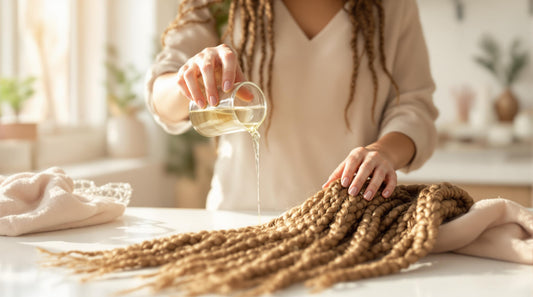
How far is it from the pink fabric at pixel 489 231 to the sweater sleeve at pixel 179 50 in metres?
0.75

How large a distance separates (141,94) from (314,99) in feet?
7.81

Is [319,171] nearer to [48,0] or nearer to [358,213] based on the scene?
[358,213]

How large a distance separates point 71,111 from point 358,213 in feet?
9.04

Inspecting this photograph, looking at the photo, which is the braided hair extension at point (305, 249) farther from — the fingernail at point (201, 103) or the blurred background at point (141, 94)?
the blurred background at point (141, 94)

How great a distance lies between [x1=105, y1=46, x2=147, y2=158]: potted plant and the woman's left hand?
2.52 metres

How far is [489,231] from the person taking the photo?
0.79 metres

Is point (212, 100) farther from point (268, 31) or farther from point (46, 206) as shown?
point (268, 31)

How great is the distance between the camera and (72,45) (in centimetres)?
322

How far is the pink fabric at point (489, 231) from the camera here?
765 millimetres

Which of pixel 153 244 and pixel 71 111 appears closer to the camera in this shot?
pixel 153 244

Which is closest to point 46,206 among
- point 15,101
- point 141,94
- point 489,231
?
point 489,231

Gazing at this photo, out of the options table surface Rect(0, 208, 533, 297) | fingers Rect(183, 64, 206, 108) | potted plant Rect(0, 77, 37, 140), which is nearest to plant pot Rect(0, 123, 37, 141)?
potted plant Rect(0, 77, 37, 140)

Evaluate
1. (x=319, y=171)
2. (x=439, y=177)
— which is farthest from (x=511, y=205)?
(x=439, y=177)

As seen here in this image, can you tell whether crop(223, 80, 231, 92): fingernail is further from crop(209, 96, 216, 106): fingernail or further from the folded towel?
the folded towel
